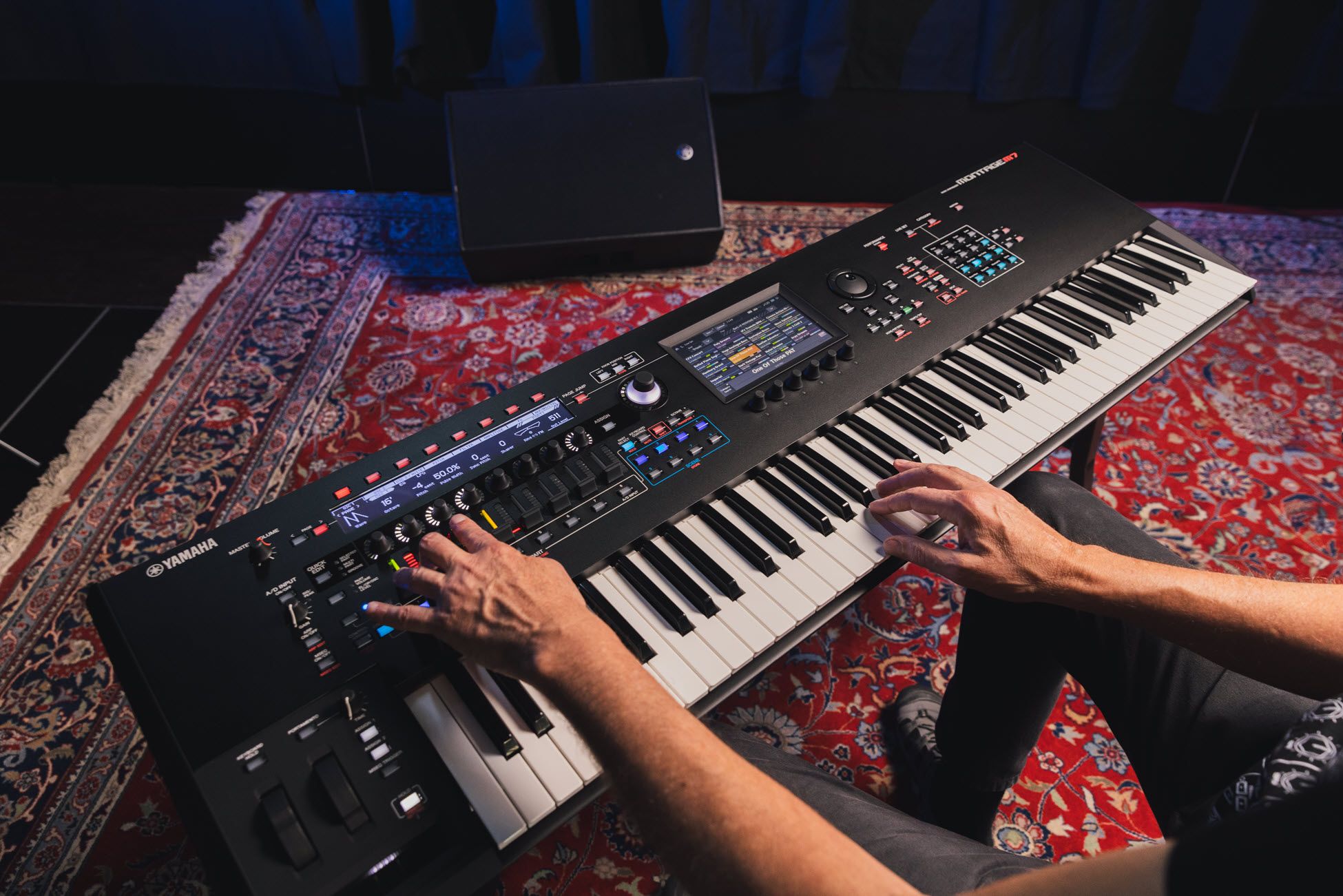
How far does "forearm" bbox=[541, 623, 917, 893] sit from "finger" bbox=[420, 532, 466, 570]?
18cm

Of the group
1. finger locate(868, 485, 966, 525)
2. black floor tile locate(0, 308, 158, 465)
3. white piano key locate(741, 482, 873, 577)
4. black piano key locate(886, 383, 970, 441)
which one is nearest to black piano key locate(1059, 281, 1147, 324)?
black piano key locate(886, 383, 970, 441)

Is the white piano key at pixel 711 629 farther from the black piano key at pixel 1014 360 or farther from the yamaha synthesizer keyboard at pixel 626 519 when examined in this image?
the black piano key at pixel 1014 360

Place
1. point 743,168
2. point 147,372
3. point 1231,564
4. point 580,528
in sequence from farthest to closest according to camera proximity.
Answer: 1. point 743,168
2. point 147,372
3. point 1231,564
4. point 580,528

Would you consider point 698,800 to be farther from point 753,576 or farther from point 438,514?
point 438,514

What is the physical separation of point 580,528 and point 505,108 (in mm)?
1773

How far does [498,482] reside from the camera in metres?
1.06

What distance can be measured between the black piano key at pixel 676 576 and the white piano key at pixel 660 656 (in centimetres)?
5

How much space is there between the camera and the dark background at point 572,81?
2508mm

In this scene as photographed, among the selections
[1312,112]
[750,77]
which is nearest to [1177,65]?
[1312,112]

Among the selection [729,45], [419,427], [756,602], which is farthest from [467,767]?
[729,45]

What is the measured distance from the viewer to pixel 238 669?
35.1 inches

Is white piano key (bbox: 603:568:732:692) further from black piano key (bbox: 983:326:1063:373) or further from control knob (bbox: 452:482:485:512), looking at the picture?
black piano key (bbox: 983:326:1063:373)

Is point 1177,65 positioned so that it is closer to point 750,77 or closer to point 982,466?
point 750,77

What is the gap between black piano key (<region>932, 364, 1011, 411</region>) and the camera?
1.29 metres
